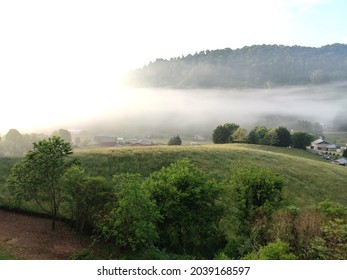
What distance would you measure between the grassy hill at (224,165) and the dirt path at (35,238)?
15320mm

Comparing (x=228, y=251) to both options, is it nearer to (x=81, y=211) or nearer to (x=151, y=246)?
(x=151, y=246)

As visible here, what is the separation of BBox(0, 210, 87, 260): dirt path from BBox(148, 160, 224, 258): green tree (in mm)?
9523

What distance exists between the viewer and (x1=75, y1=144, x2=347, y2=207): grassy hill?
5699cm

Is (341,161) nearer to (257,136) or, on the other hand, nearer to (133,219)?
(257,136)

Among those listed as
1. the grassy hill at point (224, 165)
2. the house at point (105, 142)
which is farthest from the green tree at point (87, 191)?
the house at point (105, 142)

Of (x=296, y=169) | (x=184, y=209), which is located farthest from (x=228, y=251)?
(x=296, y=169)

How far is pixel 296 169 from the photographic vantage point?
69.2 m

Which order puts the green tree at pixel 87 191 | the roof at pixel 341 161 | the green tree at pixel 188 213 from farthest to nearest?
the roof at pixel 341 161 → the green tree at pixel 87 191 → the green tree at pixel 188 213

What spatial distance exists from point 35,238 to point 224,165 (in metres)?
37.8

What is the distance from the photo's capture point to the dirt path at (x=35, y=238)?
103ft

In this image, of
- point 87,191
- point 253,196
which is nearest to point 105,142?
point 87,191

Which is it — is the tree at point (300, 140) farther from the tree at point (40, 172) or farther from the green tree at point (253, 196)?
the tree at point (40, 172)

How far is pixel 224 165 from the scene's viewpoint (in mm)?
63500

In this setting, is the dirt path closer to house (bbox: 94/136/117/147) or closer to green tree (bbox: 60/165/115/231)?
green tree (bbox: 60/165/115/231)
